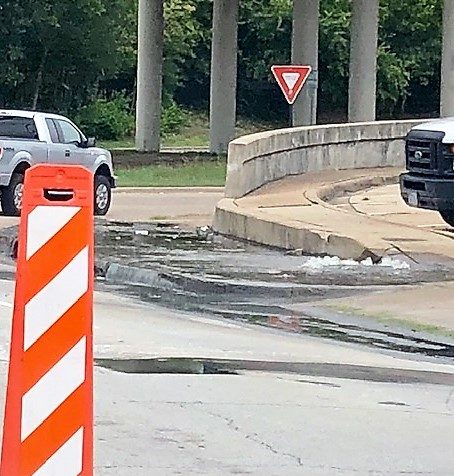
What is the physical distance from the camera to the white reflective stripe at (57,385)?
5098mm

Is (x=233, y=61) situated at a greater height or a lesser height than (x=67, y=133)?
greater

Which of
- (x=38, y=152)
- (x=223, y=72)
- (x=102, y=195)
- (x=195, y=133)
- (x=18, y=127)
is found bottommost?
(x=195, y=133)

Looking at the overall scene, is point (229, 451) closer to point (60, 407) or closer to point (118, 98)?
point (60, 407)

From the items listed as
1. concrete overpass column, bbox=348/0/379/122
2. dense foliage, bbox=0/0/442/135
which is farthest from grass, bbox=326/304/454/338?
dense foliage, bbox=0/0/442/135

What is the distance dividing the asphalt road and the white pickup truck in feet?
40.5

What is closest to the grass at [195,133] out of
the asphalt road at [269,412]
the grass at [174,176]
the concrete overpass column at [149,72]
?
the concrete overpass column at [149,72]

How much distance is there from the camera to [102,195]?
82.7 ft

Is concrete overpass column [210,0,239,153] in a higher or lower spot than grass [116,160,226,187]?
higher

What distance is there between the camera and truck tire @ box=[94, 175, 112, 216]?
25.1m

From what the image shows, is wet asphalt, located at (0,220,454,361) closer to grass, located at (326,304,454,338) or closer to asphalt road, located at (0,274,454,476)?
grass, located at (326,304,454,338)

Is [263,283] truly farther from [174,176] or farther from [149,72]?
[149,72]

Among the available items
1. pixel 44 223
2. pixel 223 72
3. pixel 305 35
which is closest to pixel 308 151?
pixel 305 35

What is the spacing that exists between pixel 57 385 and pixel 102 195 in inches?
796

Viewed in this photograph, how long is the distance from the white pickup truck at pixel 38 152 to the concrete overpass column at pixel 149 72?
77.4 ft
